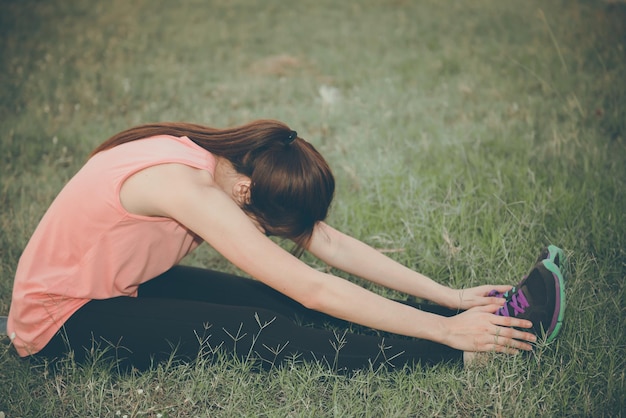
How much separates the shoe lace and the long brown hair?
0.83 metres

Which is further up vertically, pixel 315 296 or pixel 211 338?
pixel 315 296

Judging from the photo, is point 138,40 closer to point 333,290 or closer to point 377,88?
point 377,88

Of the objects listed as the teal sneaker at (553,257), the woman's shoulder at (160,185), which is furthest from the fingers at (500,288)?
the woman's shoulder at (160,185)

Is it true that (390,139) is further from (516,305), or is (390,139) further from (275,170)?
(275,170)

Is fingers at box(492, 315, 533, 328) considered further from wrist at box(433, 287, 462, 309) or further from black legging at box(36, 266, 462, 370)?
wrist at box(433, 287, 462, 309)

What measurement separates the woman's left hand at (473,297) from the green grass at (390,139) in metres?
0.30

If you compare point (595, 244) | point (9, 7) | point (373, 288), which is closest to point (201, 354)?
point (373, 288)

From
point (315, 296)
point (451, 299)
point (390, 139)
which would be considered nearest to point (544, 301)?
point (451, 299)

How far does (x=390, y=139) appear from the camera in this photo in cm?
466

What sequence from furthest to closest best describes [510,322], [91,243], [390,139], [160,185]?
[390,139] < [510,322] < [91,243] < [160,185]

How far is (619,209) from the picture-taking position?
10.4 feet

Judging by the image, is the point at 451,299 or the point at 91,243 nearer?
the point at 91,243

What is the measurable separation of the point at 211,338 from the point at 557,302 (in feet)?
4.38

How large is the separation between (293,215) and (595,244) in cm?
168
